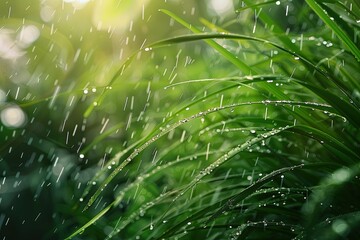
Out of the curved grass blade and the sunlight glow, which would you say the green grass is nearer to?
the curved grass blade

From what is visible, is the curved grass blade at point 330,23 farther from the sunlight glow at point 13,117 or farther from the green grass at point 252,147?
the sunlight glow at point 13,117

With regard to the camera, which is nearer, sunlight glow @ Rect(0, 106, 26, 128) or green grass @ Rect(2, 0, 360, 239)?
green grass @ Rect(2, 0, 360, 239)

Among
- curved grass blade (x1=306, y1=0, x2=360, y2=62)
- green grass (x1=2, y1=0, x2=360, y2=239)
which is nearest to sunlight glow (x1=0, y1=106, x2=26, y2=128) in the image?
green grass (x1=2, y1=0, x2=360, y2=239)

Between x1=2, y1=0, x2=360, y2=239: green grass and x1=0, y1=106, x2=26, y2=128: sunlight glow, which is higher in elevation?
x1=0, y1=106, x2=26, y2=128: sunlight glow

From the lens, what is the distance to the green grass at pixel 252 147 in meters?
0.92

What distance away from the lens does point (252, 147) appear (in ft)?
4.20

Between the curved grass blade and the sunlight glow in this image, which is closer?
the curved grass blade

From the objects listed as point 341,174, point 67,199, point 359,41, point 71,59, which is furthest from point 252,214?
point 71,59

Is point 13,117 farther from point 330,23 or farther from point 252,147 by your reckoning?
point 330,23

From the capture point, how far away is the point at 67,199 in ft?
6.39

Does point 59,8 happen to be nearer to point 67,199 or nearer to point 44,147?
point 44,147

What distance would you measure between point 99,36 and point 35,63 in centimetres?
36

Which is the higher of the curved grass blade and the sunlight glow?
the sunlight glow

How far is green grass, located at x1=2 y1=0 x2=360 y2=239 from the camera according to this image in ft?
3.02
